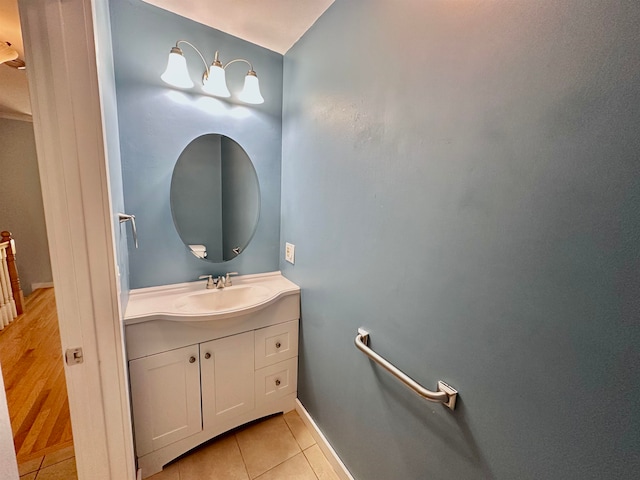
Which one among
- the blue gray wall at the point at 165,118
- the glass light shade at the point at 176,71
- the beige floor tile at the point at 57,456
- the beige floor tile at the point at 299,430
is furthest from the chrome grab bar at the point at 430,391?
the beige floor tile at the point at 57,456

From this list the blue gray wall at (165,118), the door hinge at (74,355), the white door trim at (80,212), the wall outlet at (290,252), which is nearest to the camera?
the white door trim at (80,212)

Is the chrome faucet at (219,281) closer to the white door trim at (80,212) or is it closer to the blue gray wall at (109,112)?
the blue gray wall at (109,112)

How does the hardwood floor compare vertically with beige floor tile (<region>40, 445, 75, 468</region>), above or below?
above

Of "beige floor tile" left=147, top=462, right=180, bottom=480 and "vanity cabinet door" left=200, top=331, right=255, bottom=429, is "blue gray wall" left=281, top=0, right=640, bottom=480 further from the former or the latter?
"beige floor tile" left=147, top=462, right=180, bottom=480

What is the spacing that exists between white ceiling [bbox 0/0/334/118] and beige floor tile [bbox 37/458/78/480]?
2080 mm

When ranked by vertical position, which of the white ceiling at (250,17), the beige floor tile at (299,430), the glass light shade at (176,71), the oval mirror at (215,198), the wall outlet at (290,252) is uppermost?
the white ceiling at (250,17)

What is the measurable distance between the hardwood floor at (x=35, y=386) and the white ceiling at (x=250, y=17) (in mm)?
2070

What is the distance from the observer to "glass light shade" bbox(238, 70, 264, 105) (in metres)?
1.46

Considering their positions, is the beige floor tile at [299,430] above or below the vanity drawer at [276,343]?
below

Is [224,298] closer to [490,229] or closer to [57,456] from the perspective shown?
[57,456]

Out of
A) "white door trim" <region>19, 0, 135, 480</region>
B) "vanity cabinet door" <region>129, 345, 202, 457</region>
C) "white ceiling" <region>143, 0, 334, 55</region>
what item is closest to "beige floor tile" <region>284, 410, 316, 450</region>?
"vanity cabinet door" <region>129, 345, 202, 457</region>

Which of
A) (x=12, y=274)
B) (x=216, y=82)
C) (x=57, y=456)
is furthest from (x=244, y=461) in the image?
(x=12, y=274)

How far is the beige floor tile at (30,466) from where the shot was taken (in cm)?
127

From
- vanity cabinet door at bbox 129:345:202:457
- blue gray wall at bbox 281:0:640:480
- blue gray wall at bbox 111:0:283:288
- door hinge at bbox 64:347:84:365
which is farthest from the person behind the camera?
blue gray wall at bbox 111:0:283:288
